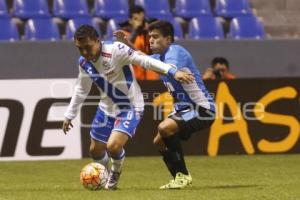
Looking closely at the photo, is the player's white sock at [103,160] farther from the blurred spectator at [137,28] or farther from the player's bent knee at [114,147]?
the blurred spectator at [137,28]

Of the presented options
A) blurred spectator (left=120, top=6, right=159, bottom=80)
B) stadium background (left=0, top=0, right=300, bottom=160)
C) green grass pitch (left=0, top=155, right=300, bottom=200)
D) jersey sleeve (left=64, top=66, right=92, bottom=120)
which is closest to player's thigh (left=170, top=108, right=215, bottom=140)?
green grass pitch (left=0, top=155, right=300, bottom=200)

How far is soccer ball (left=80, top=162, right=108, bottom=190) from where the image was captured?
9.83 metres

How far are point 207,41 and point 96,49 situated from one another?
7.31m

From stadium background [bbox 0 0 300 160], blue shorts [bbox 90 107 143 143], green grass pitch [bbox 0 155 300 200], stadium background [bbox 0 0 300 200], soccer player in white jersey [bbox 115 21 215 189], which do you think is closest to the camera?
green grass pitch [bbox 0 155 300 200]

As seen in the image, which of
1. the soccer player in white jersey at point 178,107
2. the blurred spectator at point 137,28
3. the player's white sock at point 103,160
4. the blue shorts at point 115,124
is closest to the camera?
the blue shorts at point 115,124

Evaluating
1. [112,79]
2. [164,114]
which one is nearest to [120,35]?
[112,79]

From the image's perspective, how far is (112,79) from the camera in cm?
1002

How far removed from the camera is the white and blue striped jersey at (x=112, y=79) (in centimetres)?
991

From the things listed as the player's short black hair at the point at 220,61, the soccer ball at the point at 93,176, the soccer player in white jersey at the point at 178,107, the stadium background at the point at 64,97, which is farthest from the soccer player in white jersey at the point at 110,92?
the player's short black hair at the point at 220,61

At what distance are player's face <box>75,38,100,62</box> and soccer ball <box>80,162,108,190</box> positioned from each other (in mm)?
1131

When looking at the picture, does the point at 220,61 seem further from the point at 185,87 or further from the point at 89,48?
the point at 89,48

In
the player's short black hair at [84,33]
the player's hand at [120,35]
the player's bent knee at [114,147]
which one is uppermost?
the player's short black hair at [84,33]

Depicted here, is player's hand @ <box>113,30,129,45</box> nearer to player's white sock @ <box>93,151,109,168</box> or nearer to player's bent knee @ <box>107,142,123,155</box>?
player's bent knee @ <box>107,142,123,155</box>

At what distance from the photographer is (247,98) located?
14859mm
